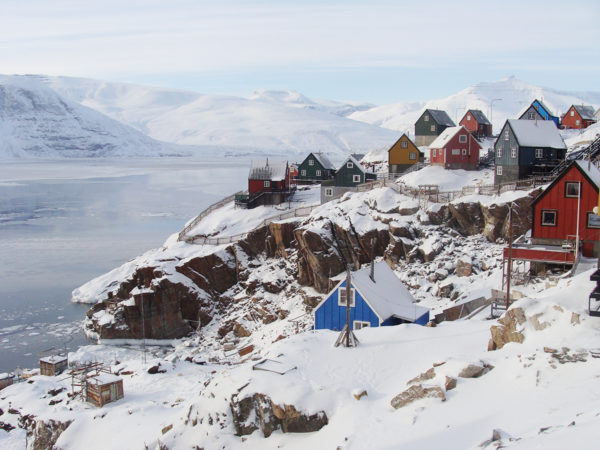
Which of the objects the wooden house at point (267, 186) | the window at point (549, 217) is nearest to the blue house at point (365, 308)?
the window at point (549, 217)

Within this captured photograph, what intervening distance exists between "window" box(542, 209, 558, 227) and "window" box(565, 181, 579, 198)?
115 centimetres

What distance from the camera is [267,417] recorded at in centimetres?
1766

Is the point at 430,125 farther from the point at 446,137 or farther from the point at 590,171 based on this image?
the point at 590,171

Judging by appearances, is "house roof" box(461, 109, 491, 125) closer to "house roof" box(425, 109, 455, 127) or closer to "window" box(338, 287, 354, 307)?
"house roof" box(425, 109, 455, 127)

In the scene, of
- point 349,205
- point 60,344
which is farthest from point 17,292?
point 349,205

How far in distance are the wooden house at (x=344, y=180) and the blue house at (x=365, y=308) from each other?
25.1 metres

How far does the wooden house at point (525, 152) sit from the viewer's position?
45.2 meters

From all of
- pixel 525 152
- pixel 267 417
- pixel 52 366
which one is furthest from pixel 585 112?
pixel 267 417

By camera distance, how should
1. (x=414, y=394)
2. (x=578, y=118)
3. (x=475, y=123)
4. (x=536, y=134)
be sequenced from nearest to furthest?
(x=414, y=394), (x=536, y=134), (x=475, y=123), (x=578, y=118)

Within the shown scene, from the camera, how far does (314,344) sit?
2153cm

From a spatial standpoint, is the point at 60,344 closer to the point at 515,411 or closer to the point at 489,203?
the point at 489,203

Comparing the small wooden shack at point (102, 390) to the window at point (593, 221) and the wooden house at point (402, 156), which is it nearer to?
the window at point (593, 221)

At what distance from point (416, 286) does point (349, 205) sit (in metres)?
10.7

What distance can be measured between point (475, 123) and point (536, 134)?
2552 centimetres
